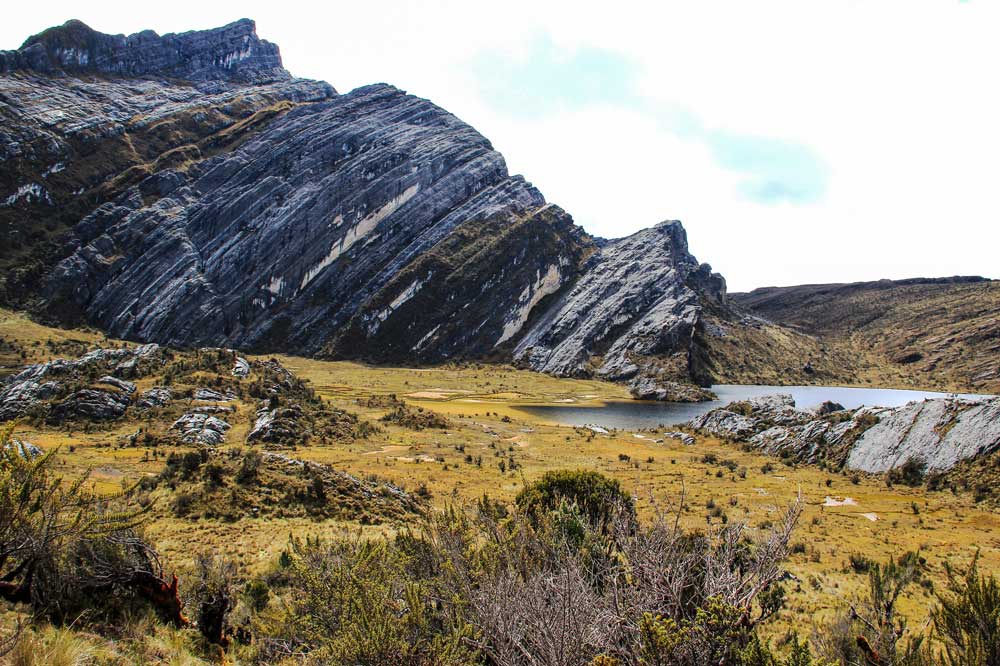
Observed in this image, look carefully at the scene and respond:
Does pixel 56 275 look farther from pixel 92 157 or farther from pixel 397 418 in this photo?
pixel 397 418

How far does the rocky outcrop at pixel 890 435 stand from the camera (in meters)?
28.3

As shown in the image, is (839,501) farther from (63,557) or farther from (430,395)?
(430,395)

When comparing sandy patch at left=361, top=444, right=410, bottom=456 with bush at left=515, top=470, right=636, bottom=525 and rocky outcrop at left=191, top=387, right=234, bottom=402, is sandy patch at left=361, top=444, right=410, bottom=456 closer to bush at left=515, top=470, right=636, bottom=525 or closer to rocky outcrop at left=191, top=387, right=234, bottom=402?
rocky outcrop at left=191, top=387, right=234, bottom=402

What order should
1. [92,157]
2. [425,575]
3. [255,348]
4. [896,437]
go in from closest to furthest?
[425,575] < [896,437] < [255,348] < [92,157]

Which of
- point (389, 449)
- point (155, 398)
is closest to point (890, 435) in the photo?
point (389, 449)

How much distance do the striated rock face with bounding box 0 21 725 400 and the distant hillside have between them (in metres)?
51.3

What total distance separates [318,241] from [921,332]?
164 meters

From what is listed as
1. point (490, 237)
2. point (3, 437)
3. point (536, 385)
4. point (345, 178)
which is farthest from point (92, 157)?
point (3, 437)

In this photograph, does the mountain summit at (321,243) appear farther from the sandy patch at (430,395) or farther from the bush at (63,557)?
the bush at (63,557)

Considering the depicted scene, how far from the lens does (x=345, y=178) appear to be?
12188cm

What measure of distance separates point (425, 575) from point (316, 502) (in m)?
10.9

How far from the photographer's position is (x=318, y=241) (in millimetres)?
116125

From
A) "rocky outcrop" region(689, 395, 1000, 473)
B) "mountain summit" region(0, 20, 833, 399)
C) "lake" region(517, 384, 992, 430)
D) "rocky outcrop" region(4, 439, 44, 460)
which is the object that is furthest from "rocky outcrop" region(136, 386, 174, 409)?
"mountain summit" region(0, 20, 833, 399)

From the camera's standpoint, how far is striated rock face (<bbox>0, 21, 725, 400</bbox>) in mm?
104562
